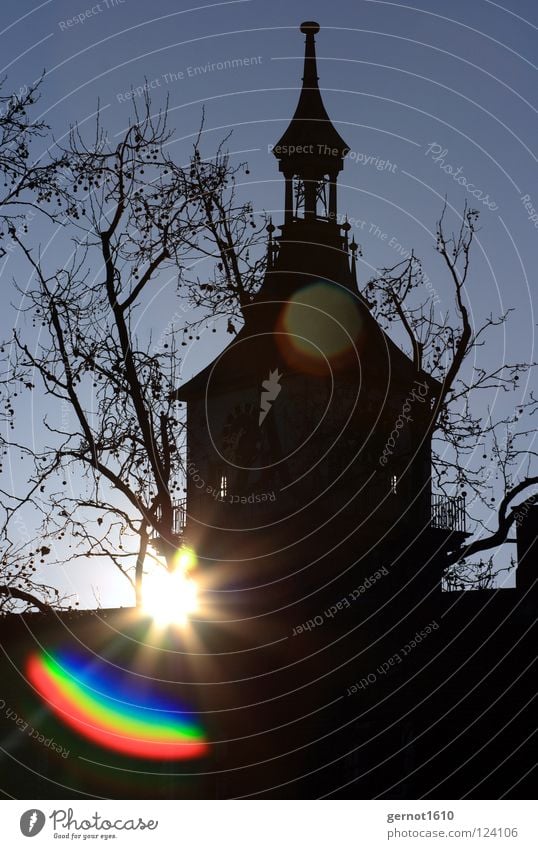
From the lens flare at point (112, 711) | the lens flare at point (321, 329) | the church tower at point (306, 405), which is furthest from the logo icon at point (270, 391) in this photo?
the lens flare at point (112, 711)

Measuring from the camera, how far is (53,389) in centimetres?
1677

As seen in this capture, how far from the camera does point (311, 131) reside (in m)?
42.7

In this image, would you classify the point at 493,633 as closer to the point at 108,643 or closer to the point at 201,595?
the point at 108,643

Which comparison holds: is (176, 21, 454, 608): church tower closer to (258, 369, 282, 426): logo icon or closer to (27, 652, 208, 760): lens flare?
(258, 369, 282, 426): logo icon

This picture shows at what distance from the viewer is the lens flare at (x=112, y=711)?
20.7 metres

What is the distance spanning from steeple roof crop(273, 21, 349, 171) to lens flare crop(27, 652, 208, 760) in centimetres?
1971

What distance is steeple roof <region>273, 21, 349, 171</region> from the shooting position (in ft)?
127

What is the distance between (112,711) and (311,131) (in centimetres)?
2547
